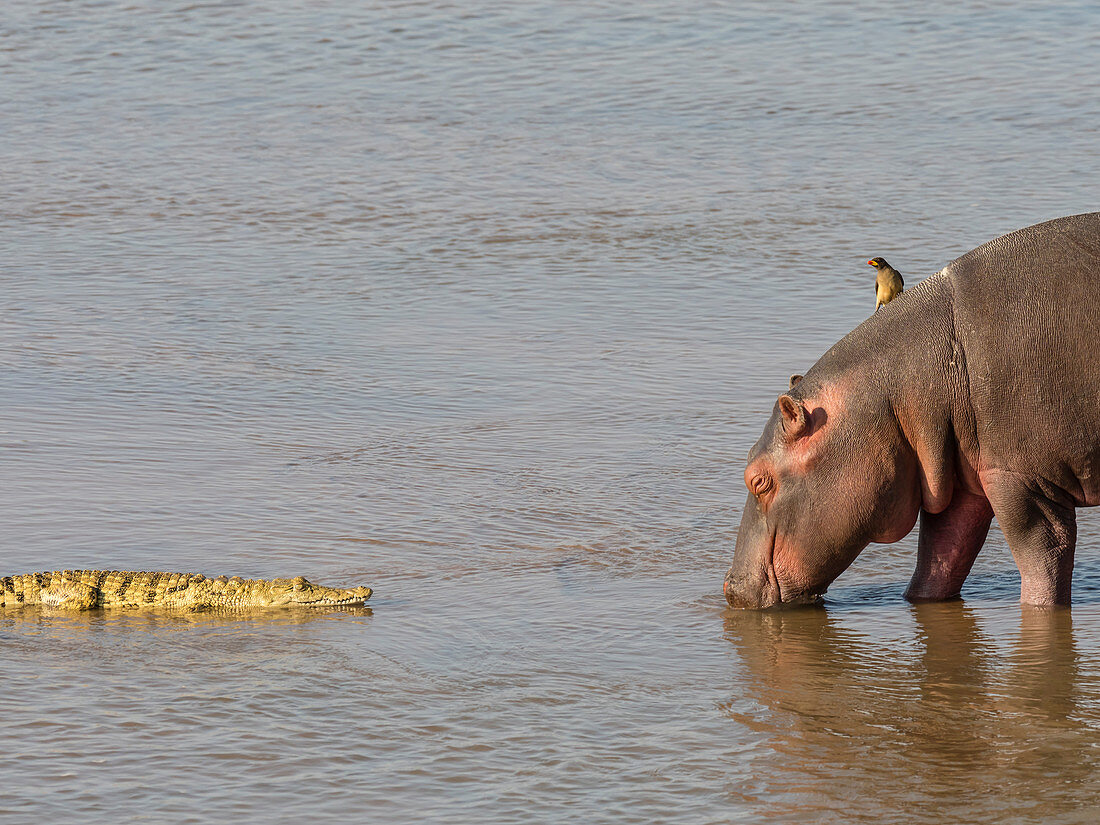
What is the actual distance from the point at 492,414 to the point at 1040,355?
12.4ft

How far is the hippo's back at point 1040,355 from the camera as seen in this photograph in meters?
6.56

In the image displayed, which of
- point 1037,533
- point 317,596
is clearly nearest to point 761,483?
point 1037,533

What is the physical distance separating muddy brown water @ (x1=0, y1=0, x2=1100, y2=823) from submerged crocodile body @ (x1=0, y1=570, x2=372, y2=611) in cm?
8

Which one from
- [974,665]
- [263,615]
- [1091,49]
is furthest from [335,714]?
[1091,49]

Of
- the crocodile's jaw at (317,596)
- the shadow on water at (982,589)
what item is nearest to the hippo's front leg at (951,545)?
the shadow on water at (982,589)

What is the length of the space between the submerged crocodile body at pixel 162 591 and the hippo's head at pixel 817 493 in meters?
1.56

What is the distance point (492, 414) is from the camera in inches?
383

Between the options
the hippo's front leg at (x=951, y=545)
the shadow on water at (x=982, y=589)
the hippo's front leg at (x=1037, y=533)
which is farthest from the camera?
the shadow on water at (x=982, y=589)

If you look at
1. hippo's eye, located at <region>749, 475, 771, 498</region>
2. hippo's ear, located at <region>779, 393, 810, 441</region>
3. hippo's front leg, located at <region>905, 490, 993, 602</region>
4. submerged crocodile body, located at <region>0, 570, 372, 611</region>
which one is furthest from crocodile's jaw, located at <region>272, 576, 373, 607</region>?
hippo's front leg, located at <region>905, 490, 993, 602</region>

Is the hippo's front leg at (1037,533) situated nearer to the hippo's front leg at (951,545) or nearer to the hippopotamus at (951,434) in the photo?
the hippopotamus at (951,434)

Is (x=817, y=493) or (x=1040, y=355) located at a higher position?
(x=1040, y=355)

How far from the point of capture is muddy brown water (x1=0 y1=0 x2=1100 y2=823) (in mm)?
5547

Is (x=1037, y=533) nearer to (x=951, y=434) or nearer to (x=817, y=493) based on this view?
(x=951, y=434)

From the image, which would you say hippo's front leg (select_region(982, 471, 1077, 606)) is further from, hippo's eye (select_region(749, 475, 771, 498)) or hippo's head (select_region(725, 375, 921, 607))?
hippo's eye (select_region(749, 475, 771, 498))
